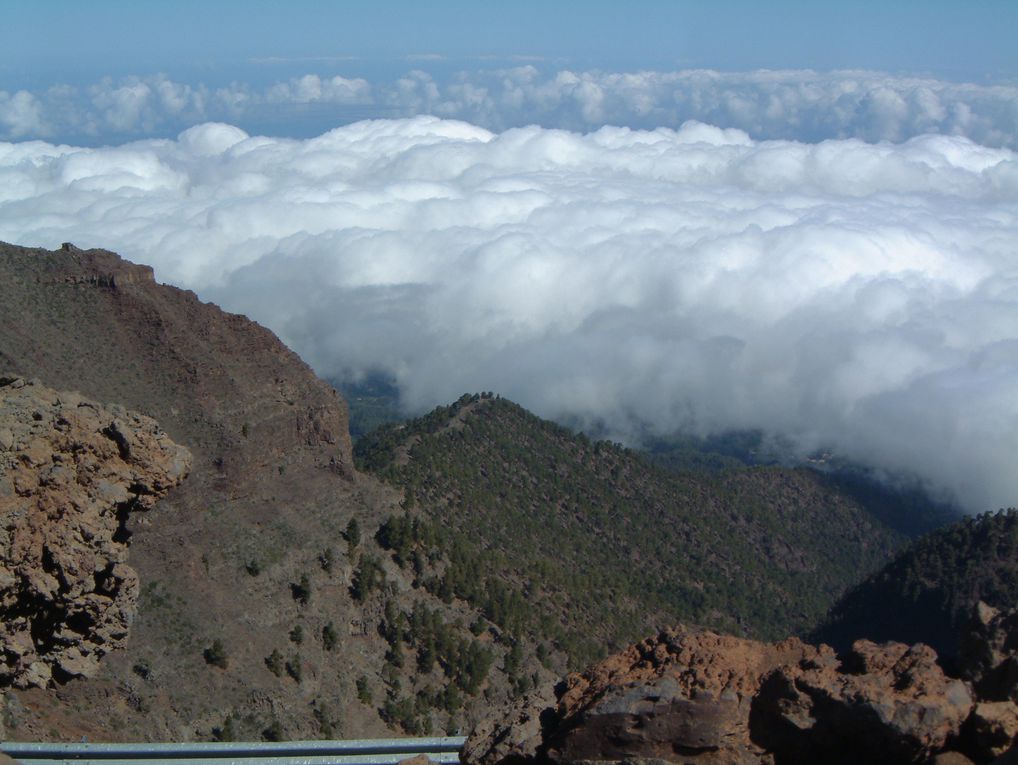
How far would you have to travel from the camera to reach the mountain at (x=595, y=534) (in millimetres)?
43594

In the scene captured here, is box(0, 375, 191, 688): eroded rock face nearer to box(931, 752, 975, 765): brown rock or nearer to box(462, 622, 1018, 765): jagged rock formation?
box(462, 622, 1018, 765): jagged rock formation

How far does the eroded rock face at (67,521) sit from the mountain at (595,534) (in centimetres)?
2833

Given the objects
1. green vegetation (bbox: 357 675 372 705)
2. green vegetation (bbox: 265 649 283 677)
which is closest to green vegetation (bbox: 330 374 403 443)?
green vegetation (bbox: 357 675 372 705)

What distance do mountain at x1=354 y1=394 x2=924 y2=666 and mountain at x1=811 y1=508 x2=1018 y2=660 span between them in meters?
7.00

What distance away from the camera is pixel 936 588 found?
54656 mm

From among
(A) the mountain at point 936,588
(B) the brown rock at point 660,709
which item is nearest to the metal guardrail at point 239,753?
(B) the brown rock at point 660,709

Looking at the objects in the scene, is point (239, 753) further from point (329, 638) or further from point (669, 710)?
point (329, 638)

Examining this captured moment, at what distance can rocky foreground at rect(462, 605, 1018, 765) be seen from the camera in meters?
8.95

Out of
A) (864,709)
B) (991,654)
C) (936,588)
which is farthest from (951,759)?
(936,588)

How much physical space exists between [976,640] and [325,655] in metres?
28.2

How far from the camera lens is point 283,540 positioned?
123 ft

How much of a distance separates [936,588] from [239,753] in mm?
50145

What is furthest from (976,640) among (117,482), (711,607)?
(711,607)

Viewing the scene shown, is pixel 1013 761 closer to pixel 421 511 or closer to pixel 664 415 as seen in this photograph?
pixel 421 511
